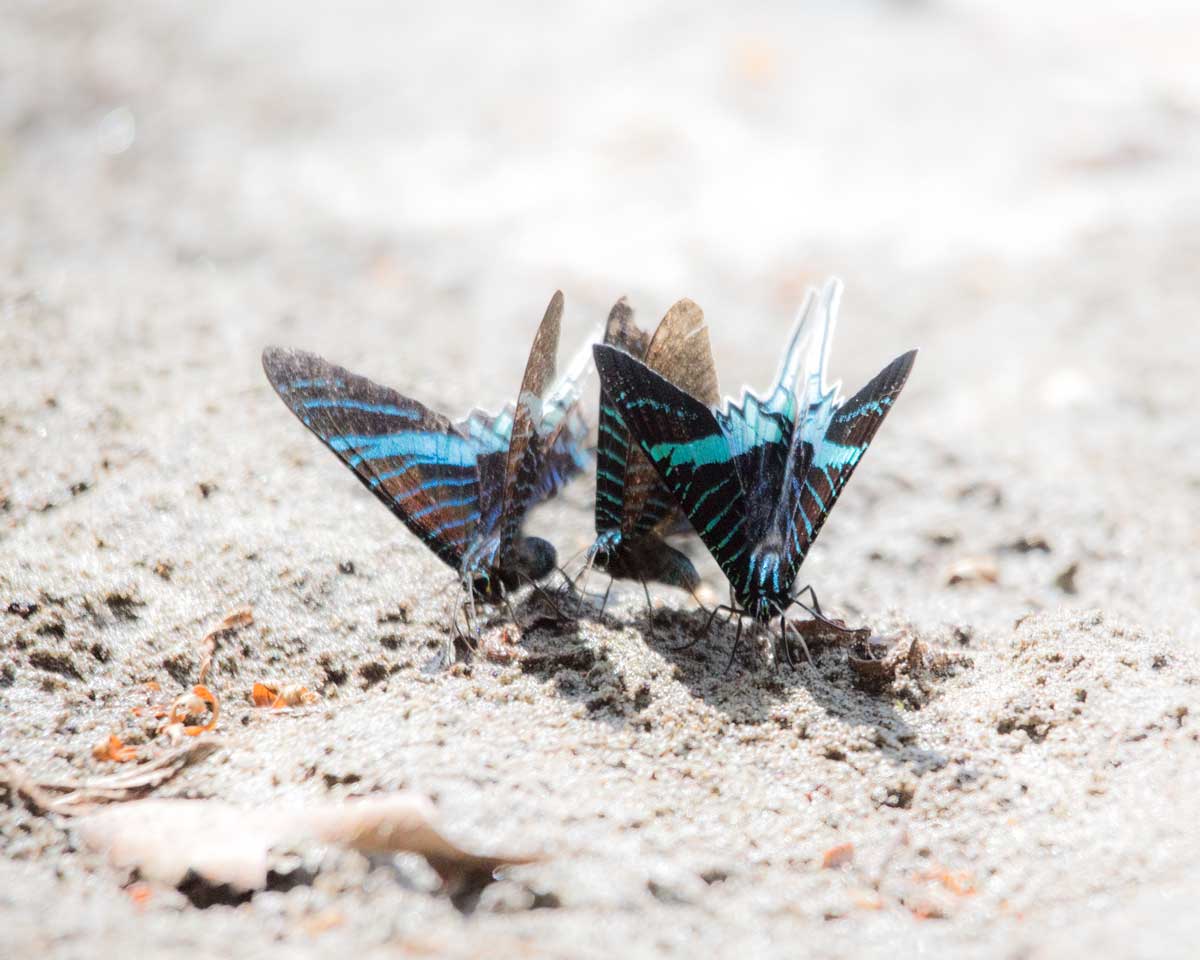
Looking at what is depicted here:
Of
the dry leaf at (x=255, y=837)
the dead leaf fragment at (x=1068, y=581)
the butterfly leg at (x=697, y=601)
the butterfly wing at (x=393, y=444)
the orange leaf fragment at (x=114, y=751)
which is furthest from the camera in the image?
the dead leaf fragment at (x=1068, y=581)

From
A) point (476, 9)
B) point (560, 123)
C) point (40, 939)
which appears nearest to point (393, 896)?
point (40, 939)

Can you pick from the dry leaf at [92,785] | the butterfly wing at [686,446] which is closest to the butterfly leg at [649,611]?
the butterfly wing at [686,446]

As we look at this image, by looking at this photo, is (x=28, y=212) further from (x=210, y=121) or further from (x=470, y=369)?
(x=470, y=369)

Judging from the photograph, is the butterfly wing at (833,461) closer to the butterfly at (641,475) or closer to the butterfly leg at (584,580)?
the butterfly at (641,475)

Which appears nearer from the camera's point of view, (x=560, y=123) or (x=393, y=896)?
(x=393, y=896)

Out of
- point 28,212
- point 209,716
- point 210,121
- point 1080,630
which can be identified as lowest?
point 209,716

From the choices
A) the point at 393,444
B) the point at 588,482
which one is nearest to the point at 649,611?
the point at 393,444

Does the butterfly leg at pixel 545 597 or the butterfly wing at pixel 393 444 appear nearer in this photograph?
the butterfly wing at pixel 393 444
